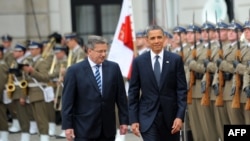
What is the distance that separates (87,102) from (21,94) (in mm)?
6627

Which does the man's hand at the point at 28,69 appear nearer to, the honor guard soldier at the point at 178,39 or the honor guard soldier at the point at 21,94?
the honor guard soldier at the point at 21,94

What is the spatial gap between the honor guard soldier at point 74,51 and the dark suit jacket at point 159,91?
6.69 m

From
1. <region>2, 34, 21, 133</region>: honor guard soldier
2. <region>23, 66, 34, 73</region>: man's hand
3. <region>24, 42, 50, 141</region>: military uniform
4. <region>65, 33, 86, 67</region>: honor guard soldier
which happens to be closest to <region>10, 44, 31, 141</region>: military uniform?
<region>24, 42, 50, 141</region>: military uniform

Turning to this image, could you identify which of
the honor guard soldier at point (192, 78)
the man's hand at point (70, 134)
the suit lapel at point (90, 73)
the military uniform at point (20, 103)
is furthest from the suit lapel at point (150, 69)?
the military uniform at point (20, 103)

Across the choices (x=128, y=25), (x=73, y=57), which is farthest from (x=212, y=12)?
(x=128, y=25)

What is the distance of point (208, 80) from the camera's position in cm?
1362

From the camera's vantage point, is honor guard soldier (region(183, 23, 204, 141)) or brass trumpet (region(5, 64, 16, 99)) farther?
brass trumpet (region(5, 64, 16, 99))

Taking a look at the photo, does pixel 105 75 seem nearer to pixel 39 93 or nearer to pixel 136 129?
pixel 136 129

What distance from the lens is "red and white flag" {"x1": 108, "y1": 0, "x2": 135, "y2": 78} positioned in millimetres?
15188

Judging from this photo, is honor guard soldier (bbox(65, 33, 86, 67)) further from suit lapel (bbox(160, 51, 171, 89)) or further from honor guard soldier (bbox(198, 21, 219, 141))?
suit lapel (bbox(160, 51, 171, 89))

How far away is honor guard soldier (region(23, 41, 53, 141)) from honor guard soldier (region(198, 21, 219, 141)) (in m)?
3.12

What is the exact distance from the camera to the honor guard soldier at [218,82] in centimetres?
1318

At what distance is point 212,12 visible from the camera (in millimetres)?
20656

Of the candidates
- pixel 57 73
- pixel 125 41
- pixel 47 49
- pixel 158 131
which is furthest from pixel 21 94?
pixel 158 131
